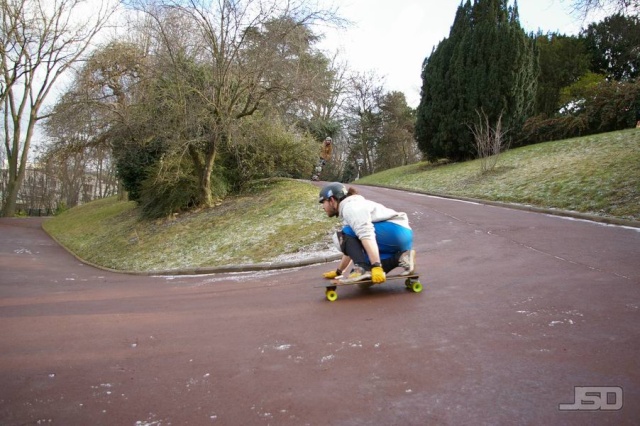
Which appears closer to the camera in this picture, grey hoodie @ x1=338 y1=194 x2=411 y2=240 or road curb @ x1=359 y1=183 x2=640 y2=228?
grey hoodie @ x1=338 y1=194 x2=411 y2=240

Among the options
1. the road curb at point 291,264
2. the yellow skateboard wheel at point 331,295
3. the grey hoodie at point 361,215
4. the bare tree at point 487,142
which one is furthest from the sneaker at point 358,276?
the bare tree at point 487,142

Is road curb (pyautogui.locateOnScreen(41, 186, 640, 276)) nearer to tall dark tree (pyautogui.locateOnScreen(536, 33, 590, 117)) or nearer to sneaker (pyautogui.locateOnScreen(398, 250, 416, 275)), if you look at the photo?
sneaker (pyautogui.locateOnScreen(398, 250, 416, 275))

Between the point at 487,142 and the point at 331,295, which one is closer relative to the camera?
the point at 331,295

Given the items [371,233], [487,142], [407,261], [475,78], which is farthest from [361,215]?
[475,78]

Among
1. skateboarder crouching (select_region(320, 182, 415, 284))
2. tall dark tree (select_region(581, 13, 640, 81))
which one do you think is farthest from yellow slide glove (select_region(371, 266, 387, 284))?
tall dark tree (select_region(581, 13, 640, 81))

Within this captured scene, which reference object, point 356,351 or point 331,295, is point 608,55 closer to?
point 331,295

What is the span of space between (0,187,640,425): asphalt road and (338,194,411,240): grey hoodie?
0.82 m

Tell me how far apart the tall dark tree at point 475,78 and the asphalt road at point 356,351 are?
20.5 m

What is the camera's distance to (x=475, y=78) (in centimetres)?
2675

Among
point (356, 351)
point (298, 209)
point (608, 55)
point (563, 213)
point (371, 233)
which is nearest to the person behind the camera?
point (356, 351)

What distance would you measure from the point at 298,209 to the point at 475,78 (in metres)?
16.4

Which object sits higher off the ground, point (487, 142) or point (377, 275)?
point (487, 142)

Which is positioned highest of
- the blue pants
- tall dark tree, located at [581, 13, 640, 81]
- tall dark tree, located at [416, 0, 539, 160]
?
tall dark tree, located at [581, 13, 640, 81]

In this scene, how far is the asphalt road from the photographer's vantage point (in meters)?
2.99
